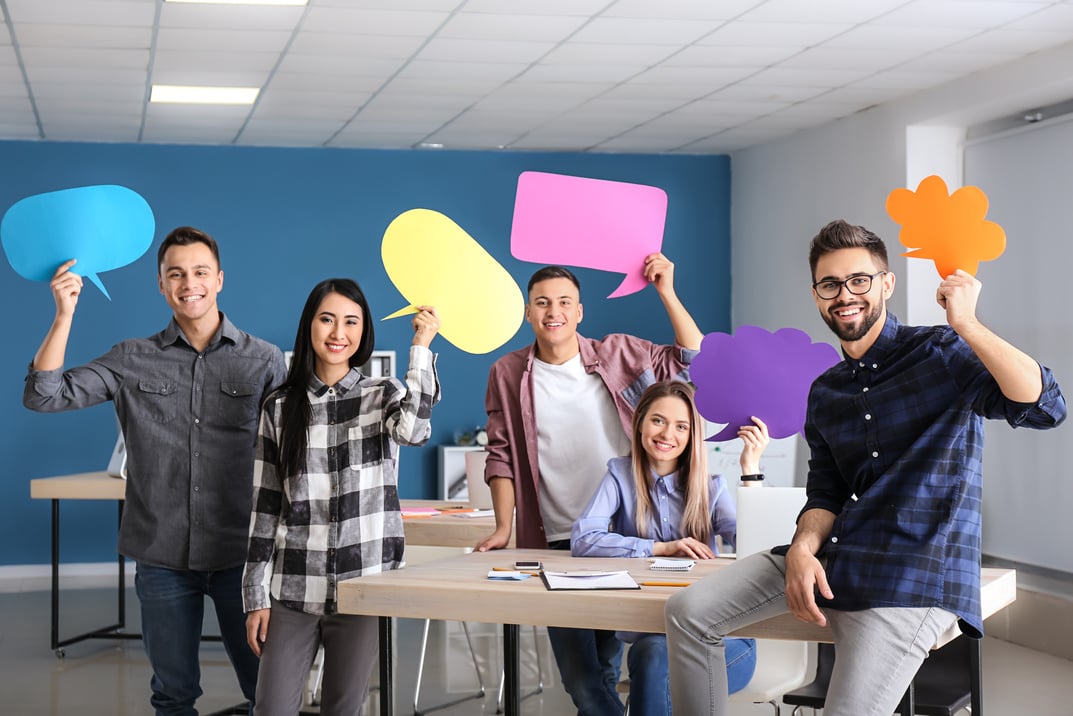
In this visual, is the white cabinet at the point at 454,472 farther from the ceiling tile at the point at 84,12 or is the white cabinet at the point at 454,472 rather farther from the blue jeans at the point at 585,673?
the blue jeans at the point at 585,673

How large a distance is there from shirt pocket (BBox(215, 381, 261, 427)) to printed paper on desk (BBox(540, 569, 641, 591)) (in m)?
0.89

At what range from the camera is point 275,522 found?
8.52ft

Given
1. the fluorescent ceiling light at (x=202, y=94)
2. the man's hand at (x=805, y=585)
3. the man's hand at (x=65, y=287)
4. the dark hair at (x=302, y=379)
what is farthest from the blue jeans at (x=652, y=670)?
the fluorescent ceiling light at (x=202, y=94)

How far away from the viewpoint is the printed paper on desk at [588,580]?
2.40 meters

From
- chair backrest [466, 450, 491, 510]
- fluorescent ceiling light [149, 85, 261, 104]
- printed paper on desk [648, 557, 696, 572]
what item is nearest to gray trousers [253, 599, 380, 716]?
printed paper on desk [648, 557, 696, 572]

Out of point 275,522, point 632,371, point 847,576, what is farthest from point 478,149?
point 847,576

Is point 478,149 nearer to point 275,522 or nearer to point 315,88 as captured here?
point 315,88

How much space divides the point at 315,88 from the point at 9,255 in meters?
3.26

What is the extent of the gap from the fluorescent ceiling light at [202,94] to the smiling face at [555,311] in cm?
335

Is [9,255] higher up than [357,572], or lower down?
higher up

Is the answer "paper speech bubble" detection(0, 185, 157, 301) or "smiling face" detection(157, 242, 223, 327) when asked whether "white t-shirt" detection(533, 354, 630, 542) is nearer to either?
"smiling face" detection(157, 242, 223, 327)

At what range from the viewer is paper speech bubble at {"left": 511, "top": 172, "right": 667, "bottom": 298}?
2.98 metres

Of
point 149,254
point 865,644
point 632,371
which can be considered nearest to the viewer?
point 865,644

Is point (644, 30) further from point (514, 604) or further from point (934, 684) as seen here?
point (514, 604)
